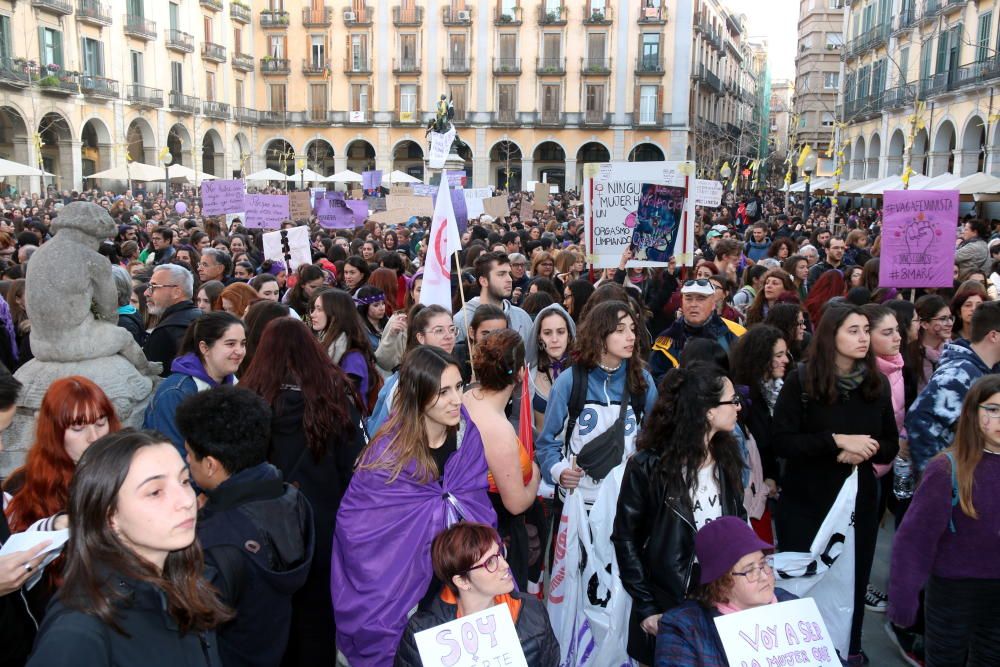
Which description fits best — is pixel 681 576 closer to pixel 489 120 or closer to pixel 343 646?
pixel 343 646

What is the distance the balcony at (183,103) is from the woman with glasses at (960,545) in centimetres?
4289

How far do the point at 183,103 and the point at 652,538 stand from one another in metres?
43.6

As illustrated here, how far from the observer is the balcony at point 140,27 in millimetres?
37188

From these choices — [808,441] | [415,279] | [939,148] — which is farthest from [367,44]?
[808,441]

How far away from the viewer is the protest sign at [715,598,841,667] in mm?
2406

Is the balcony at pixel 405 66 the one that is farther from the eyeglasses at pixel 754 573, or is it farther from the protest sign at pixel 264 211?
the eyeglasses at pixel 754 573

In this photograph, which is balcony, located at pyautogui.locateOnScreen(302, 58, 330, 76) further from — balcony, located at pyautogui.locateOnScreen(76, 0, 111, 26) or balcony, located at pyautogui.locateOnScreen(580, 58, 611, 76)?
balcony, located at pyautogui.locateOnScreen(76, 0, 111, 26)

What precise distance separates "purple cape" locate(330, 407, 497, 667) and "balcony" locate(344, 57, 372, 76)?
49584mm

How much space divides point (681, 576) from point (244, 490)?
151cm

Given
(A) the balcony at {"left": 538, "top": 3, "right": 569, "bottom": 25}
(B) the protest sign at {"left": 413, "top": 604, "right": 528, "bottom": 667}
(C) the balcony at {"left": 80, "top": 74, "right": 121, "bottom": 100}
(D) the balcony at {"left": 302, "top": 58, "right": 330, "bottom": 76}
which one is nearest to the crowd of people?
(B) the protest sign at {"left": 413, "top": 604, "right": 528, "bottom": 667}

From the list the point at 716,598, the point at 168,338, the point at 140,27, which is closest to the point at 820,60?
the point at 140,27

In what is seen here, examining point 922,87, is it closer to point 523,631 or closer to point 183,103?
point 183,103

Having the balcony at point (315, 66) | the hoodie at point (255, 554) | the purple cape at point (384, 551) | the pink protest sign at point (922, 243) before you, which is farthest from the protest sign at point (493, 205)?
the balcony at point (315, 66)

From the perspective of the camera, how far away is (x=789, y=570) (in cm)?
344
